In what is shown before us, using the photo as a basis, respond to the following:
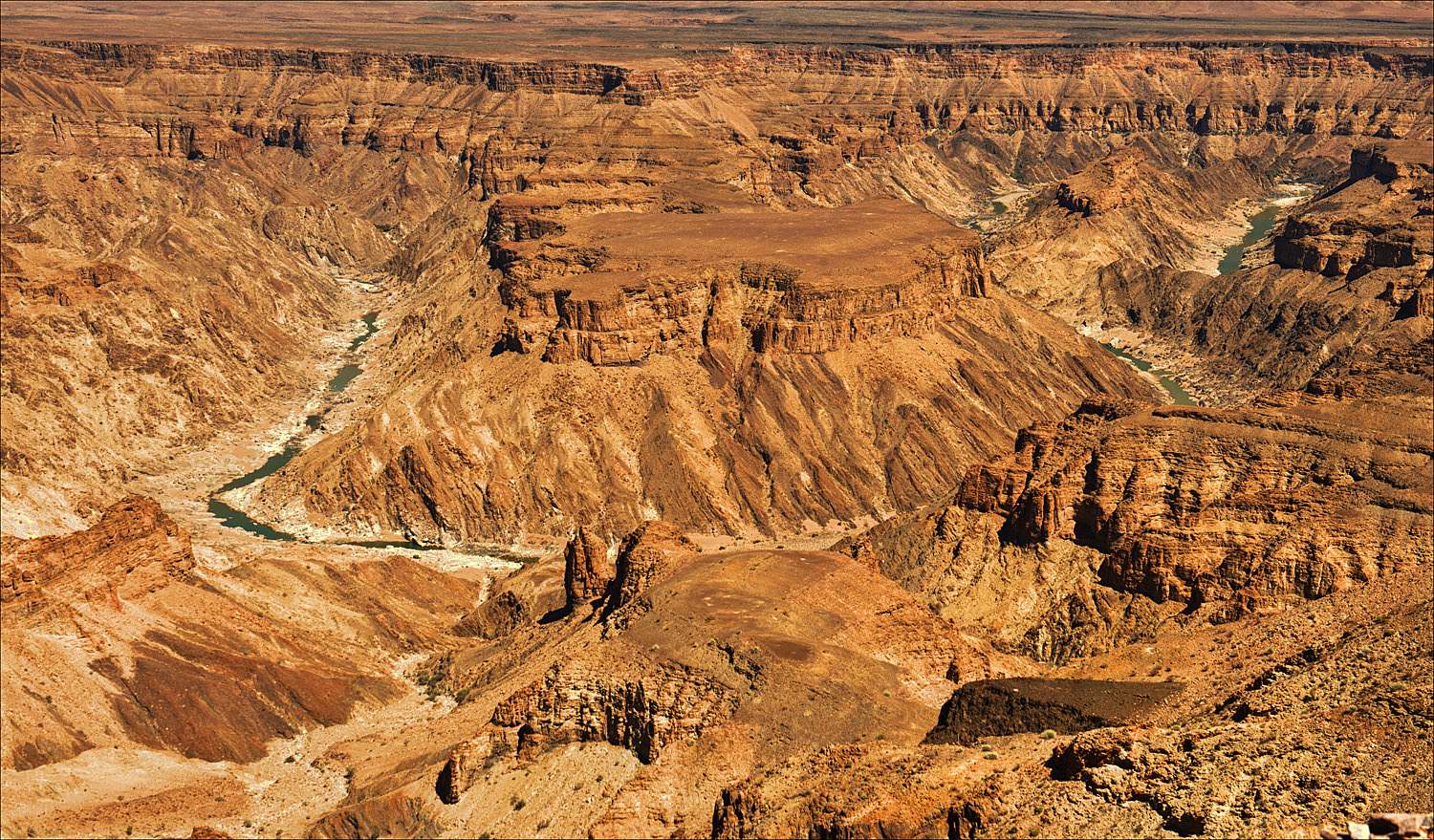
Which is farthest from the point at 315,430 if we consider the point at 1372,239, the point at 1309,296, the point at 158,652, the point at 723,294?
the point at 1372,239

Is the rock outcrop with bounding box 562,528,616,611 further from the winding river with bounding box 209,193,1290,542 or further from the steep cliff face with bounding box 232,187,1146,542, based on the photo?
the steep cliff face with bounding box 232,187,1146,542

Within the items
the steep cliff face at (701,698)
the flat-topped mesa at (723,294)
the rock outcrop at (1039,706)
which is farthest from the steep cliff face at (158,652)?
the flat-topped mesa at (723,294)

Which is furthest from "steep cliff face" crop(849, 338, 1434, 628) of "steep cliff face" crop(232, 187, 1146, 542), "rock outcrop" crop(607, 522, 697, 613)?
"steep cliff face" crop(232, 187, 1146, 542)

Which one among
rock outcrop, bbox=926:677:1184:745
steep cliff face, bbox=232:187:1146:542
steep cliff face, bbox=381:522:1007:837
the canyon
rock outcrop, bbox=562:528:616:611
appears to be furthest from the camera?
steep cliff face, bbox=232:187:1146:542

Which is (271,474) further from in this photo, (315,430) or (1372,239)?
(1372,239)

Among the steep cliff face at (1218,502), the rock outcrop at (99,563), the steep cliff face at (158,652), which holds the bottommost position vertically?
the steep cliff face at (158,652)

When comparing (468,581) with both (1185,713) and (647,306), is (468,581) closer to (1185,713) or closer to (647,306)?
(647,306)

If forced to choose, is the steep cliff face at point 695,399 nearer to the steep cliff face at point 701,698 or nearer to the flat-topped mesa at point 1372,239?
the flat-topped mesa at point 1372,239
